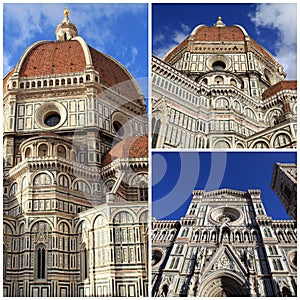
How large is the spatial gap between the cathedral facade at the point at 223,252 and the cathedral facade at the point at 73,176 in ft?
4.83

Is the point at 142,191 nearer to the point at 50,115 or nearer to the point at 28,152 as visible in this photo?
the point at 28,152

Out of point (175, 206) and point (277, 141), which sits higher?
point (277, 141)

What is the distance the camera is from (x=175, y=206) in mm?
11812

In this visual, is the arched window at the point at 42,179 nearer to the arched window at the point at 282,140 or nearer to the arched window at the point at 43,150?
the arched window at the point at 43,150

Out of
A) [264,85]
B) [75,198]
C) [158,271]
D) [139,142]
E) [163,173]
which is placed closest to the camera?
[163,173]

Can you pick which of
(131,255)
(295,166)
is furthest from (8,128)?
(295,166)

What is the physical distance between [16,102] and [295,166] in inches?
547

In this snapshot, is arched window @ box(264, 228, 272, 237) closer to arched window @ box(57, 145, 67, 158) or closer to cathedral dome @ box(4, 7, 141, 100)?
arched window @ box(57, 145, 67, 158)

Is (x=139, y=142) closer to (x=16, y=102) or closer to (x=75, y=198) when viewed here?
(x=75, y=198)

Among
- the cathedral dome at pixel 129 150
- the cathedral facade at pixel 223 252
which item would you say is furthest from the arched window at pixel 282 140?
the cathedral dome at pixel 129 150

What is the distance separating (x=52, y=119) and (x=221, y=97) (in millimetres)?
7901

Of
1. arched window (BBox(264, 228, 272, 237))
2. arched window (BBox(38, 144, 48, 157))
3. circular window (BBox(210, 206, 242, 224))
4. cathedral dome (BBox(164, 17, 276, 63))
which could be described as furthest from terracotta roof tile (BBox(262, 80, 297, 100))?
arched window (BBox(38, 144, 48, 157))

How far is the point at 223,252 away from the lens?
17.0 meters

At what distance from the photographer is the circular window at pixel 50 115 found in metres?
20.1
